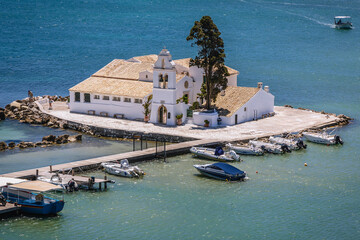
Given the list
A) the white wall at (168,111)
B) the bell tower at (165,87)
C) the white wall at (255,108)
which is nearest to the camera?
the bell tower at (165,87)

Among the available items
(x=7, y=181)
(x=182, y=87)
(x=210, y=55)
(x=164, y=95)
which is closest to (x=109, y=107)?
(x=164, y=95)

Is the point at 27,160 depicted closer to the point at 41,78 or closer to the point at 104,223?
the point at 104,223

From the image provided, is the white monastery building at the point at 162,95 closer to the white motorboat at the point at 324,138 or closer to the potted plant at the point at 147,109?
the potted plant at the point at 147,109

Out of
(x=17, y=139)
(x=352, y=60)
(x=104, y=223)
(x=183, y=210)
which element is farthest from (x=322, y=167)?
(x=352, y=60)

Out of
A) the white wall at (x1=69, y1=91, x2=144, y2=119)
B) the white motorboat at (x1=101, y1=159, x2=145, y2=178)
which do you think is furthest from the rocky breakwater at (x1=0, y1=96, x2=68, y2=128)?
the white motorboat at (x1=101, y1=159, x2=145, y2=178)

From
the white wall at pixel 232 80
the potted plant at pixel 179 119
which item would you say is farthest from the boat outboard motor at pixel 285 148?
the white wall at pixel 232 80

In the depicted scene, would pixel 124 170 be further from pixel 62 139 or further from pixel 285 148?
pixel 285 148
